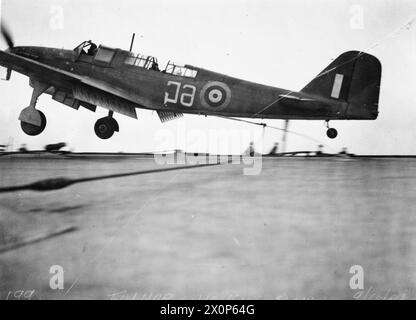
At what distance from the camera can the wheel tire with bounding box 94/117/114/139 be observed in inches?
351

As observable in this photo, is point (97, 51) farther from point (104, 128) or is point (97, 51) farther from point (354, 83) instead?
point (354, 83)

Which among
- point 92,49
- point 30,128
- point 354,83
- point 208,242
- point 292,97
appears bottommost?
point 208,242

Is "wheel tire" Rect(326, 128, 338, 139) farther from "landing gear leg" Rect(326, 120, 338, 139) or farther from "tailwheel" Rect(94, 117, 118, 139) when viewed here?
"tailwheel" Rect(94, 117, 118, 139)

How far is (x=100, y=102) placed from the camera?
8.94 m

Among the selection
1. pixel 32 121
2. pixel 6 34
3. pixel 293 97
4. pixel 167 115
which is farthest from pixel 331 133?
pixel 6 34

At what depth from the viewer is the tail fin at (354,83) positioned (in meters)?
8.22

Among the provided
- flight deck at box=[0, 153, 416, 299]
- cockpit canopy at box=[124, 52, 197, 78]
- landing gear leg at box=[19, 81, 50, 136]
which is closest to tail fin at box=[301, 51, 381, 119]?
cockpit canopy at box=[124, 52, 197, 78]

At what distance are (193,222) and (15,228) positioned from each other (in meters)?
1.32

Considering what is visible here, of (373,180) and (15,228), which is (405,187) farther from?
(15,228)

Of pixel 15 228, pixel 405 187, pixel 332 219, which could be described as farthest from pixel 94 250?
pixel 405 187

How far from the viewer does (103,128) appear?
893 cm

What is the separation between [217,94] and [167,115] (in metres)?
1.32

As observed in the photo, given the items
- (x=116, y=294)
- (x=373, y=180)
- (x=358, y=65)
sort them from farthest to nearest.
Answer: (x=358, y=65), (x=373, y=180), (x=116, y=294)
